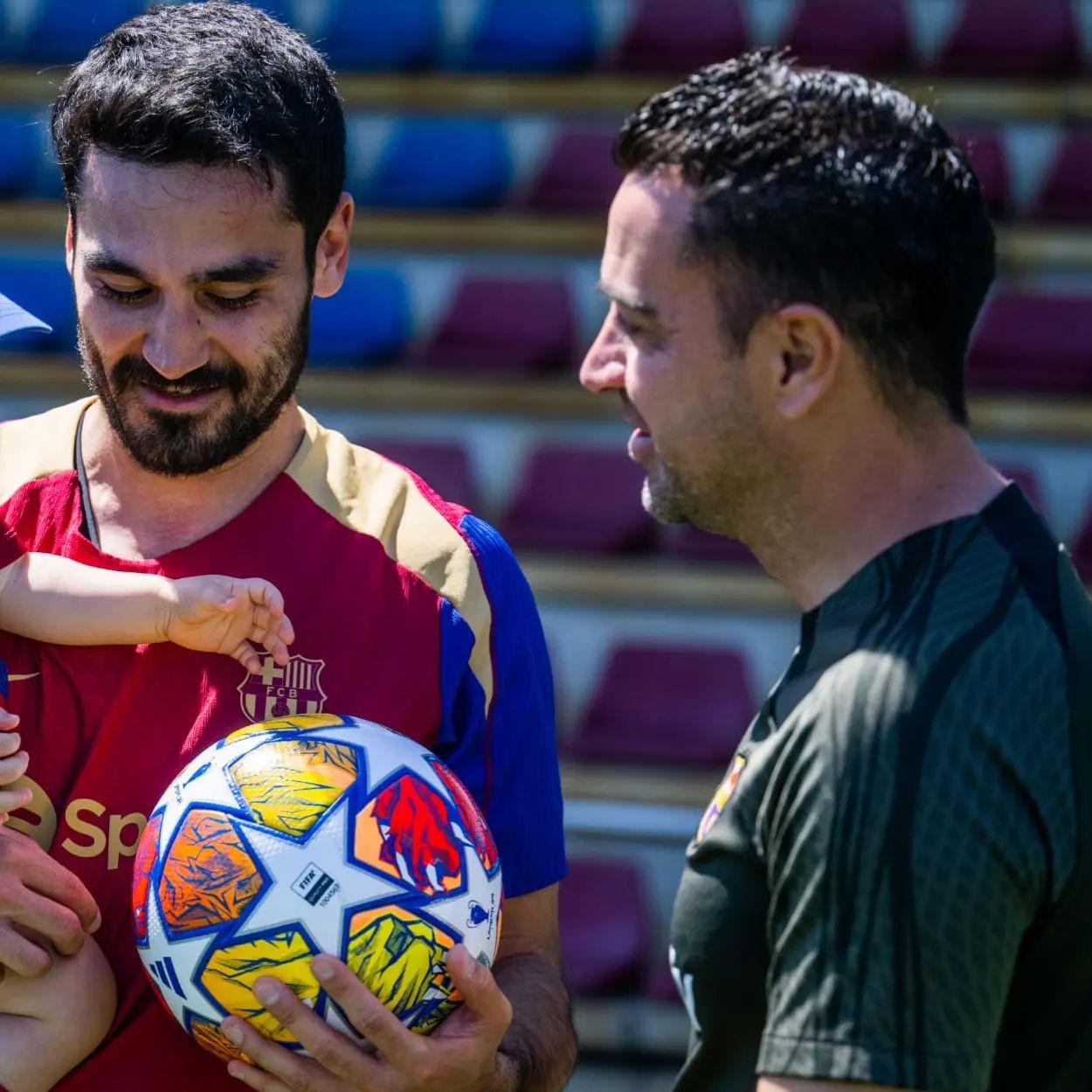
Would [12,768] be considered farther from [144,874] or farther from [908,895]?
[908,895]

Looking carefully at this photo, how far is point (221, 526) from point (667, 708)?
266 cm

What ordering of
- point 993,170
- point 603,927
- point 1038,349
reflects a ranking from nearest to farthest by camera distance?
point 603,927
point 1038,349
point 993,170

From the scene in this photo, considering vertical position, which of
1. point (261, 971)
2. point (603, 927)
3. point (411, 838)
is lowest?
point (603, 927)

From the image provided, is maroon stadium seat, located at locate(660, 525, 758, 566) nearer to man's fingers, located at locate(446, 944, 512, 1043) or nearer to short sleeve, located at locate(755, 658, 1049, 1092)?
man's fingers, located at locate(446, 944, 512, 1043)

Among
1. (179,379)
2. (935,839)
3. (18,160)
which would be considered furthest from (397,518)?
(18,160)

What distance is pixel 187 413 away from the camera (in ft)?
6.65

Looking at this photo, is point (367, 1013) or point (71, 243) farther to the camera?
point (71, 243)

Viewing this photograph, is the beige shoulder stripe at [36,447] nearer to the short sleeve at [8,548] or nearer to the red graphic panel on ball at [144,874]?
the short sleeve at [8,548]

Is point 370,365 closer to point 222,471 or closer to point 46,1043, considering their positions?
point 222,471

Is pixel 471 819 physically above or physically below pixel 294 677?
below

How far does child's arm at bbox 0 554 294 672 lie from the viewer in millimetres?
1920

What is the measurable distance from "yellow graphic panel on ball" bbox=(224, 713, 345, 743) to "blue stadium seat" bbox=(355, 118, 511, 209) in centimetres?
385

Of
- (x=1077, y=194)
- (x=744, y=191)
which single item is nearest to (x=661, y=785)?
(x=1077, y=194)

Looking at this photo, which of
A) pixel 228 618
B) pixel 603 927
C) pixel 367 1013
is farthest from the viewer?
pixel 603 927
